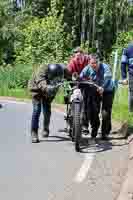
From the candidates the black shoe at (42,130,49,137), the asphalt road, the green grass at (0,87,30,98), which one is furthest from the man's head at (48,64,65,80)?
the green grass at (0,87,30,98)

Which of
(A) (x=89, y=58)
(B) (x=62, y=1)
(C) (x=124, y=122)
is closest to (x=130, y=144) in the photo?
(A) (x=89, y=58)

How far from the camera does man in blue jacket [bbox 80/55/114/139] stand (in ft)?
41.8

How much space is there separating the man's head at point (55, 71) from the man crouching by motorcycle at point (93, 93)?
0.38 metres

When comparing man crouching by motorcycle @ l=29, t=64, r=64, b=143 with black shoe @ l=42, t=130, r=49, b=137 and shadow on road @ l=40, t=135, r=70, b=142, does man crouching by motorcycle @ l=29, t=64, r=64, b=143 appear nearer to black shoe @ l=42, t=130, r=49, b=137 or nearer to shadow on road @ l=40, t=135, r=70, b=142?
shadow on road @ l=40, t=135, r=70, b=142

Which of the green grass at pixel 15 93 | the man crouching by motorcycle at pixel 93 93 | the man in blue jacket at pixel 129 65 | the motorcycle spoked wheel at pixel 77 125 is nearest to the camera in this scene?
the motorcycle spoked wheel at pixel 77 125

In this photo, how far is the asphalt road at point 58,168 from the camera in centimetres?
838

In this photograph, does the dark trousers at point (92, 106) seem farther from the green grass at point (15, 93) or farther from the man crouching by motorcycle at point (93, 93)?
the green grass at point (15, 93)

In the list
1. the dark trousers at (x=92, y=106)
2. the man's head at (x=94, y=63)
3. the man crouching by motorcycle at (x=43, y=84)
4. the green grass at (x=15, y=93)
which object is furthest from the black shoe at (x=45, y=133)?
the green grass at (x=15, y=93)

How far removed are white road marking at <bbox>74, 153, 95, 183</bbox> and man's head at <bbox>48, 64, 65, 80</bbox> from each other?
1937mm

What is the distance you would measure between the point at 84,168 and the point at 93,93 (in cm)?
310

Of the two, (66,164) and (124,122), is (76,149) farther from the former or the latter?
(124,122)

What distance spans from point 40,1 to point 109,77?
48.2m

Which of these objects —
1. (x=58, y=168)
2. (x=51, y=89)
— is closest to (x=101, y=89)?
(x=51, y=89)

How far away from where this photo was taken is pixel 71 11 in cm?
6159
